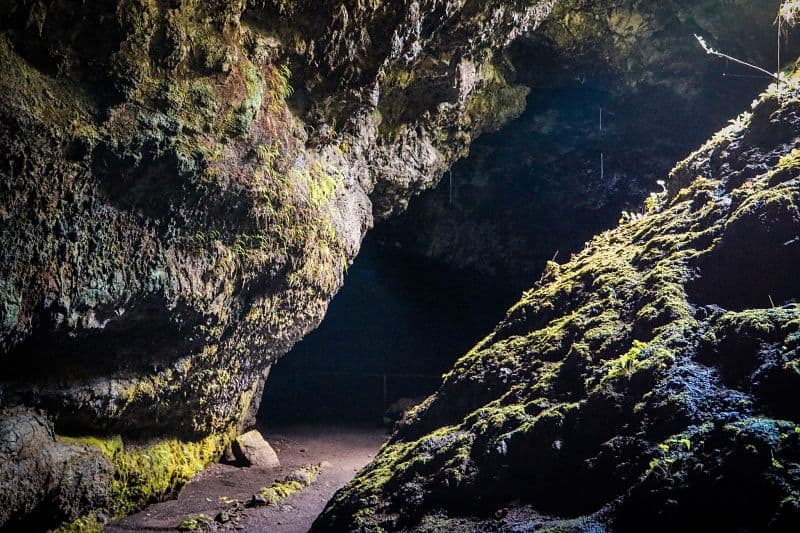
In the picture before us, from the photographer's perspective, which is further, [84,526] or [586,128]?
[586,128]

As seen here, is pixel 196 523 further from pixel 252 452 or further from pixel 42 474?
pixel 252 452

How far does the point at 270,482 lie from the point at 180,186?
4.87 m

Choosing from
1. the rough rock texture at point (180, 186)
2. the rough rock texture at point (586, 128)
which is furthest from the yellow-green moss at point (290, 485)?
the rough rock texture at point (586, 128)

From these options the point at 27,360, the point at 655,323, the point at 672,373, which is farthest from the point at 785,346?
the point at 27,360

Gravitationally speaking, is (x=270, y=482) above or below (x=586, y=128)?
below

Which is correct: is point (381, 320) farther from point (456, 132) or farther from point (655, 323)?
point (655, 323)

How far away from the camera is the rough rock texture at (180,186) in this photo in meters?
4.37

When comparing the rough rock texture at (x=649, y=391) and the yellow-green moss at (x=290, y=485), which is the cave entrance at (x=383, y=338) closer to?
the yellow-green moss at (x=290, y=485)

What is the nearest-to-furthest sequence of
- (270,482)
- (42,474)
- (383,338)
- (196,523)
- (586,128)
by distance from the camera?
1. (42,474)
2. (196,523)
3. (270,482)
4. (586,128)
5. (383,338)

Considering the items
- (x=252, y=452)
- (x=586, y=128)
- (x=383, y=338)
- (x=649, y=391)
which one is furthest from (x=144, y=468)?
(x=586, y=128)

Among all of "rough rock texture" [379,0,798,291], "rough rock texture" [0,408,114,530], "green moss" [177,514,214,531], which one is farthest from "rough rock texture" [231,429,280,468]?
"rough rock texture" [379,0,798,291]

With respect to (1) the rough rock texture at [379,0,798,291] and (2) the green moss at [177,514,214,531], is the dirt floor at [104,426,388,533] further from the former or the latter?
(1) the rough rock texture at [379,0,798,291]

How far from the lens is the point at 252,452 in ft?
29.3

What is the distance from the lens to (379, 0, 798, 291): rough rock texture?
35.0ft
